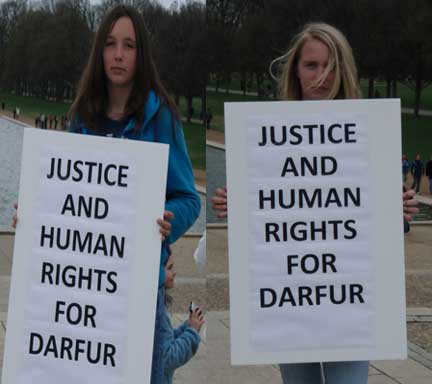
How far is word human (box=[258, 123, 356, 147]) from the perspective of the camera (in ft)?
10.6

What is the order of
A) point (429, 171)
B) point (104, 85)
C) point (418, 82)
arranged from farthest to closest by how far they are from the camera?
point (429, 171) → point (418, 82) → point (104, 85)

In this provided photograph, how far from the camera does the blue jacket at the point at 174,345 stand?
3398 mm

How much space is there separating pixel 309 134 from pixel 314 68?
25cm

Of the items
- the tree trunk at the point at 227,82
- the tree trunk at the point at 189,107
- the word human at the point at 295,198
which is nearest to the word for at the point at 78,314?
the word human at the point at 295,198

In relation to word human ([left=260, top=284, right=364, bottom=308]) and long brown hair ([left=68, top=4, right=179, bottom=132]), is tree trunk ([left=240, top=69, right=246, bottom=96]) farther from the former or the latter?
word human ([left=260, top=284, right=364, bottom=308])

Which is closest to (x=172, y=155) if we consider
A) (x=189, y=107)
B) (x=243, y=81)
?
(x=189, y=107)

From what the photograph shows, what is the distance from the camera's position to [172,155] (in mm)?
3338

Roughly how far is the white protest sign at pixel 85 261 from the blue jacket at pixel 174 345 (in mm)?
198

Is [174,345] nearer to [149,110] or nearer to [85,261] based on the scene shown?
[85,261]

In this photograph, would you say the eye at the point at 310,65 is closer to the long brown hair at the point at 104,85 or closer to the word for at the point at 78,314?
the long brown hair at the point at 104,85

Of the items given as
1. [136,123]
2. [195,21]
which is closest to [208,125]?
[195,21]

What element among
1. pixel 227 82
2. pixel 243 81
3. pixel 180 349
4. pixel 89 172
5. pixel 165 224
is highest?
pixel 243 81

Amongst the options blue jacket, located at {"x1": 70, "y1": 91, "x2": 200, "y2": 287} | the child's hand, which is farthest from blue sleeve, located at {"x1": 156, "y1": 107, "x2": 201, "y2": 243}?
the child's hand

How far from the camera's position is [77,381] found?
3232 mm
